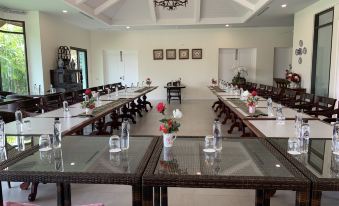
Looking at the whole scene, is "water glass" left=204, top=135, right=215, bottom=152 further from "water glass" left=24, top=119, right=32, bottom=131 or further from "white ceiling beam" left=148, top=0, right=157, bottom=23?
"white ceiling beam" left=148, top=0, right=157, bottom=23

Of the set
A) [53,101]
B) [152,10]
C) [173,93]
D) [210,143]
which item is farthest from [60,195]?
[173,93]

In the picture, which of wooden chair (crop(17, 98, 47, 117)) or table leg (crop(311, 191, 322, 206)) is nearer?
table leg (crop(311, 191, 322, 206))

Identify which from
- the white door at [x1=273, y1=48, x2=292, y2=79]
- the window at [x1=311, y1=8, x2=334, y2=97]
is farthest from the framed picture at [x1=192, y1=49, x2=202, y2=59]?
the window at [x1=311, y1=8, x2=334, y2=97]

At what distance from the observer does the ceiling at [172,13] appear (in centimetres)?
794

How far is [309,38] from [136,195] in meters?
7.80

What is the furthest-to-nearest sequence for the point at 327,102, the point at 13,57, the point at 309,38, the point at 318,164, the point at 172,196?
the point at 13,57 → the point at 309,38 → the point at 327,102 → the point at 172,196 → the point at 318,164

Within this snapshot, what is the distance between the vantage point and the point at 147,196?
1.52 m

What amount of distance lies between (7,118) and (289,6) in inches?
286

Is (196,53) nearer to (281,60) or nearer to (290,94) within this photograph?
(281,60)

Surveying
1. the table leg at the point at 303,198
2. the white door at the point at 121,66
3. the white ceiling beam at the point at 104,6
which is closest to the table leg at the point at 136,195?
the table leg at the point at 303,198

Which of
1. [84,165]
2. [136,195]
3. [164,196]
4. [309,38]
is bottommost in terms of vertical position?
[164,196]

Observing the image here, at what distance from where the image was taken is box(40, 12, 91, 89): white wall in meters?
8.41

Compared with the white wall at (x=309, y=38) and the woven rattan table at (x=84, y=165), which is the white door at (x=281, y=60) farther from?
the woven rattan table at (x=84, y=165)

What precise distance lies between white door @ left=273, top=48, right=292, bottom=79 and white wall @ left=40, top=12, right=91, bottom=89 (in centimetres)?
797
